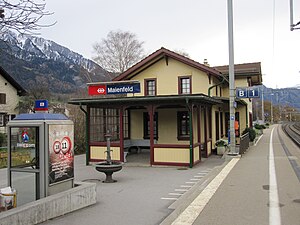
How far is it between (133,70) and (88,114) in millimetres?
5072

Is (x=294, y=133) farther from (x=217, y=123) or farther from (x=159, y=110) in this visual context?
(x=159, y=110)

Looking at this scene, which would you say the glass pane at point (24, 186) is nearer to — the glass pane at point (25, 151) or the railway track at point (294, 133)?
the glass pane at point (25, 151)

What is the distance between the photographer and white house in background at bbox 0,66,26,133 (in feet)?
108

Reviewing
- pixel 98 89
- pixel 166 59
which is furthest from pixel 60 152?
pixel 166 59

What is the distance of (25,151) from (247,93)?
1225 cm

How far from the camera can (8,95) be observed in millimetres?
34219

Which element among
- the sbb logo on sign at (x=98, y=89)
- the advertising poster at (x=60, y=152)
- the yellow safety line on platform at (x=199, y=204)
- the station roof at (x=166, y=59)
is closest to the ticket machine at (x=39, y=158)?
the advertising poster at (x=60, y=152)

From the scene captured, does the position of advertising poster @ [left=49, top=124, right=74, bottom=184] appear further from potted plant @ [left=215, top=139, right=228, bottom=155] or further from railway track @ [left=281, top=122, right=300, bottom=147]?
railway track @ [left=281, top=122, right=300, bottom=147]

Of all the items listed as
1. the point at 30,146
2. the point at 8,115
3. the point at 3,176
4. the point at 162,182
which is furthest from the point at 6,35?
the point at 8,115

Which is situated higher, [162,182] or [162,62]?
[162,62]

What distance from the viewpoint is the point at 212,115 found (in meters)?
20.5

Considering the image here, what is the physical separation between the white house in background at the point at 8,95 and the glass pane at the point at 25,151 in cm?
2692

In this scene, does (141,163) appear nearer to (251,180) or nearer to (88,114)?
(88,114)

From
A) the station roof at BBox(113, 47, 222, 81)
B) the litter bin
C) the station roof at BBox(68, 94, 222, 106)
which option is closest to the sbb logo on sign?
the station roof at BBox(68, 94, 222, 106)
